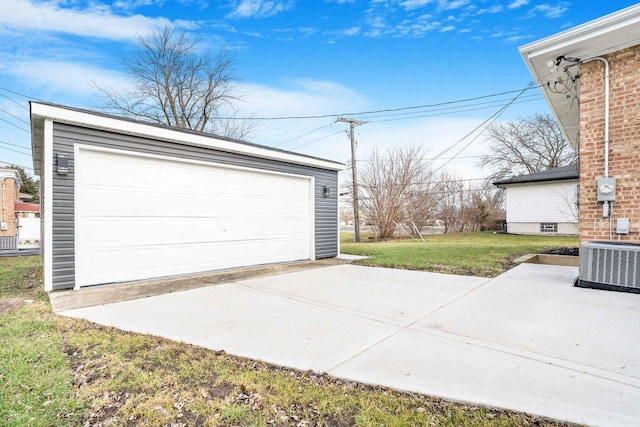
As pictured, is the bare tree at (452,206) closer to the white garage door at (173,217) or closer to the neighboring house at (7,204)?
the white garage door at (173,217)

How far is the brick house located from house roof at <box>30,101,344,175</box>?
5226 millimetres

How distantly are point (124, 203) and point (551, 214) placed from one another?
1921 cm

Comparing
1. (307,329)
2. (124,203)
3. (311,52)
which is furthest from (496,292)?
(311,52)

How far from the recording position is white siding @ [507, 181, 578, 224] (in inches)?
650

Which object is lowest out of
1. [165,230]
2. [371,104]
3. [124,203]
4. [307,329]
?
[307,329]

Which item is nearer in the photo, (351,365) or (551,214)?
(351,365)

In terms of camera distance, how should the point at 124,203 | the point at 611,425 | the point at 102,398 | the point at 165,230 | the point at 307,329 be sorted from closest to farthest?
the point at 611,425 < the point at 102,398 < the point at 307,329 < the point at 124,203 < the point at 165,230

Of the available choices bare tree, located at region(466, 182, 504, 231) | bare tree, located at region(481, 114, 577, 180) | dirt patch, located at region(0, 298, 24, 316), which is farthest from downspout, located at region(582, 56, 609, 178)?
bare tree, located at region(481, 114, 577, 180)

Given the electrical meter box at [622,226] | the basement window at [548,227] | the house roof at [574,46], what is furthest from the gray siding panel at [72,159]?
the basement window at [548,227]

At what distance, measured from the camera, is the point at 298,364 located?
2492mm

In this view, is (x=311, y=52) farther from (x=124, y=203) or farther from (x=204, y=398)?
(x=204, y=398)

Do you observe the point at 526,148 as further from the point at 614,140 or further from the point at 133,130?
the point at 133,130

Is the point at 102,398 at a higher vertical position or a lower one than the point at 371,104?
lower

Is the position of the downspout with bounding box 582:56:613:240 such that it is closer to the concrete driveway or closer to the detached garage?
the concrete driveway
